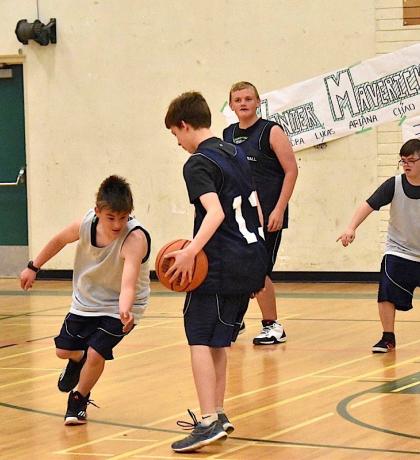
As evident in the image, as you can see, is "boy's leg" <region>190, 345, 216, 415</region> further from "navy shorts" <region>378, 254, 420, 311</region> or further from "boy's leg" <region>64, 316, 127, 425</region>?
"navy shorts" <region>378, 254, 420, 311</region>

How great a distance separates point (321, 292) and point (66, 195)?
3.36 m

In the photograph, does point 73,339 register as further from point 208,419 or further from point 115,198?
point 208,419

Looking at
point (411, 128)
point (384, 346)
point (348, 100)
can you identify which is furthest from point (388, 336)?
point (348, 100)

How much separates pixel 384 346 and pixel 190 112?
2.94 metres

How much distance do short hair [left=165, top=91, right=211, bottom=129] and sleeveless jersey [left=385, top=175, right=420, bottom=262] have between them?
8.67 feet

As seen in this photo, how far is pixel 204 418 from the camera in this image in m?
4.79

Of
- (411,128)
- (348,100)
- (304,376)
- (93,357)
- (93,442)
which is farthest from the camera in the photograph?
(348,100)

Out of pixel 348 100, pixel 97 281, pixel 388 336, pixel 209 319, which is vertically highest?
pixel 348 100

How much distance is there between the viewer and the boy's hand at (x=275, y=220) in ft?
25.0

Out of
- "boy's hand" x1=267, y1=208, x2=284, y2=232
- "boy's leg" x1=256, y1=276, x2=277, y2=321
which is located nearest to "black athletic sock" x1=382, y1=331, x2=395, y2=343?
"boy's leg" x1=256, y1=276, x2=277, y2=321

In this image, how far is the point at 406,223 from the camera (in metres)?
7.27

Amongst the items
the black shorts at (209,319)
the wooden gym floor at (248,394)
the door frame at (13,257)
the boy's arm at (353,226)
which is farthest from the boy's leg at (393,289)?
the door frame at (13,257)

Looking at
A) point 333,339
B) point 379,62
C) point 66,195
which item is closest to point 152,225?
point 66,195

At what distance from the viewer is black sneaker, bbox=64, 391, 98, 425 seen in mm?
5363
